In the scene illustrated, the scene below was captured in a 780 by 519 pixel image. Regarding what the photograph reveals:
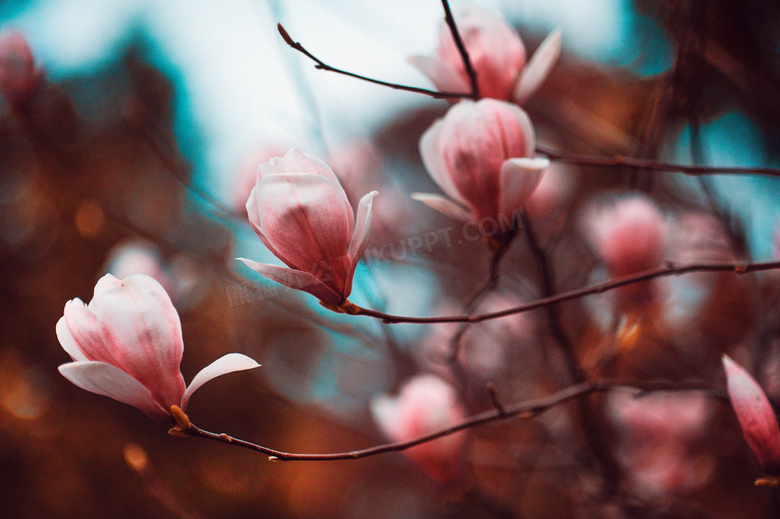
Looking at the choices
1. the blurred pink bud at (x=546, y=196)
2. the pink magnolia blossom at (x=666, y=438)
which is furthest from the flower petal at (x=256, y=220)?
the pink magnolia blossom at (x=666, y=438)

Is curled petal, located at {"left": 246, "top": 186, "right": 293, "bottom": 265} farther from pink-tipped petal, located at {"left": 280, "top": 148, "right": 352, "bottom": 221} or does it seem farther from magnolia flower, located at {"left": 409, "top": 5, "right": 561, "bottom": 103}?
magnolia flower, located at {"left": 409, "top": 5, "right": 561, "bottom": 103}

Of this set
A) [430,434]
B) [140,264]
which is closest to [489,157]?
[430,434]

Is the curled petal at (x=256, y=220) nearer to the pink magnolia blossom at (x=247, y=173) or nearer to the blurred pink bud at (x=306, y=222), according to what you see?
the blurred pink bud at (x=306, y=222)

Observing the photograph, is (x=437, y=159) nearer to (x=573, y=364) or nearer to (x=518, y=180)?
(x=518, y=180)

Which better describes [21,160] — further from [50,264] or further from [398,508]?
[398,508]

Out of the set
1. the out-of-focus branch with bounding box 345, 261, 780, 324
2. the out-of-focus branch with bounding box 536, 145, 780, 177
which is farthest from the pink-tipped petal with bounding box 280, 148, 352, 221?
the out-of-focus branch with bounding box 536, 145, 780, 177
